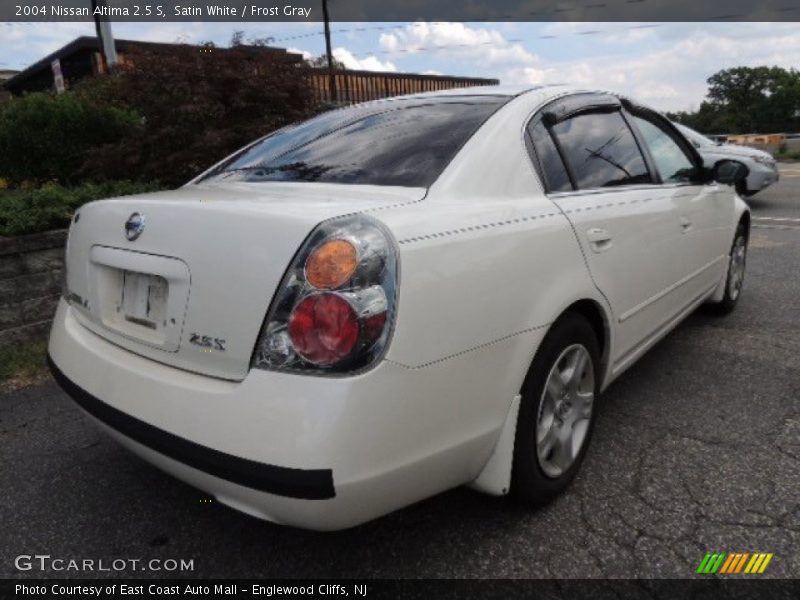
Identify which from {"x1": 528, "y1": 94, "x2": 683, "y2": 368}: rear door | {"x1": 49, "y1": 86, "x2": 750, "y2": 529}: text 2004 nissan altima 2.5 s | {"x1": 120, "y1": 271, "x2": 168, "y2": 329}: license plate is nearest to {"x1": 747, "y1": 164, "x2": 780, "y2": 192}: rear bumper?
{"x1": 528, "y1": 94, "x2": 683, "y2": 368}: rear door

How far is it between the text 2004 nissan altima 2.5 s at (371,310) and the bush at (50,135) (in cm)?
441

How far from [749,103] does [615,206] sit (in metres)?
87.3

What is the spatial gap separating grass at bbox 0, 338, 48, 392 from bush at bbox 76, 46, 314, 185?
91.4 inches

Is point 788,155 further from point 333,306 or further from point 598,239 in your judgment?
point 333,306

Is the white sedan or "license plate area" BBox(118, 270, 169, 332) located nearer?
"license plate area" BBox(118, 270, 169, 332)

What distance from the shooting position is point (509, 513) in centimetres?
205

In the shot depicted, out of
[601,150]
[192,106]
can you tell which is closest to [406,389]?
[601,150]

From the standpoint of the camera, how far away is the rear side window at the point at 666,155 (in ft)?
9.80

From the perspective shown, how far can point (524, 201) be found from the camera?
198 centimetres

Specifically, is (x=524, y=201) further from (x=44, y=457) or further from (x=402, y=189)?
(x=44, y=457)

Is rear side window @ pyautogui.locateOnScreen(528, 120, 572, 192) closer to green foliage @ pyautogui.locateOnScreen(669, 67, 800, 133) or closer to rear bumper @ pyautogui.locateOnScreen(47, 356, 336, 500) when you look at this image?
rear bumper @ pyautogui.locateOnScreen(47, 356, 336, 500)

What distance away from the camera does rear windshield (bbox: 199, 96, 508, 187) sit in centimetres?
201

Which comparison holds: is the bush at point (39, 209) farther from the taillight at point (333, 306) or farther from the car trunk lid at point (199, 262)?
the taillight at point (333, 306)

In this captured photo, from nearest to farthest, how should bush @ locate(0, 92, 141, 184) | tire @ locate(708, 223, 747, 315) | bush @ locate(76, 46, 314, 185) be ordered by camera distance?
tire @ locate(708, 223, 747, 315)
bush @ locate(76, 46, 314, 185)
bush @ locate(0, 92, 141, 184)
